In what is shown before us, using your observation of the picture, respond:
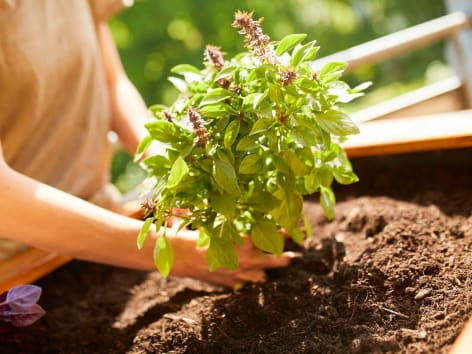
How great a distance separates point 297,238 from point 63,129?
706 millimetres

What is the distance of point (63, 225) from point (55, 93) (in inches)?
18.2

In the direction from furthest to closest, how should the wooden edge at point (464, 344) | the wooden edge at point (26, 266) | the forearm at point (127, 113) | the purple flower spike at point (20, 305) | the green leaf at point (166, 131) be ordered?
1. the forearm at point (127, 113)
2. the wooden edge at point (26, 266)
3. the purple flower spike at point (20, 305)
4. the green leaf at point (166, 131)
5. the wooden edge at point (464, 344)

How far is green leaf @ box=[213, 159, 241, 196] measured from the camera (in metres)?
0.94

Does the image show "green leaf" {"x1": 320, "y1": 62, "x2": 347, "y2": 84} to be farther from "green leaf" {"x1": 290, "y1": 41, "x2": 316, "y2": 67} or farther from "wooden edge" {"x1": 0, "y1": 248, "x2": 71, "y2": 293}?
"wooden edge" {"x1": 0, "y1": 248, "x2": 71, "y2": 293}

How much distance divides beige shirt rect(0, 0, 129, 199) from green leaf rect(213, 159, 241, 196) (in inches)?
25.1

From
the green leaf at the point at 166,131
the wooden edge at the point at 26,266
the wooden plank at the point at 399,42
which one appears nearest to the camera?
the green leaf at the point at 166,131

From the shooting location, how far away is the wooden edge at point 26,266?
130 cm

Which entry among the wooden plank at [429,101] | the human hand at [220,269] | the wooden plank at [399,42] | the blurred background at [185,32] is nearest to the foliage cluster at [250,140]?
the human hand at [220,269]

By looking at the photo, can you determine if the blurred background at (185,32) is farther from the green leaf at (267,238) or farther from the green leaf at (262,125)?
the green leaf at (262,125)

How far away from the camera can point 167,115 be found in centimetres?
105

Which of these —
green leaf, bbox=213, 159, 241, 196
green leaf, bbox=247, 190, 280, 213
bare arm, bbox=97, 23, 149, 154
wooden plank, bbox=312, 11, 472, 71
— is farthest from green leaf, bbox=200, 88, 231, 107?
wooden plank, bbox=312, 11, 472, 71

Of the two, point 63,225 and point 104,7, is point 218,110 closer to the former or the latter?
point 63,225

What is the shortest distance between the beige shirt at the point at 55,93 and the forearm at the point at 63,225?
1.11ft

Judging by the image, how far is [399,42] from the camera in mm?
2791
